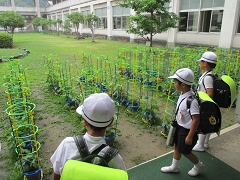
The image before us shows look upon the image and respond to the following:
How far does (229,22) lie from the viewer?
10.3m

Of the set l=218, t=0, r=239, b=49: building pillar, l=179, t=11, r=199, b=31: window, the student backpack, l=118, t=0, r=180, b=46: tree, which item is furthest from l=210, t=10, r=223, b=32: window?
the student backpack

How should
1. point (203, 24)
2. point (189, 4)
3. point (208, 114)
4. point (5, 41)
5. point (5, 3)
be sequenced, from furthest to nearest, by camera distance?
point (5, 3) → point (5, 41) → point (189, 4) → point (203, 24) → point (208, 114)

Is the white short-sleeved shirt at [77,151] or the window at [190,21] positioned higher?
the window at [190,21]

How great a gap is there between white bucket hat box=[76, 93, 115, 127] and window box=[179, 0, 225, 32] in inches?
470

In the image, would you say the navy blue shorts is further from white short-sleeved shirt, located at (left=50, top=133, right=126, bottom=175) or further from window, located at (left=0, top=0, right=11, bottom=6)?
window, located at (left=0, top=0, right=11, bottom=6)

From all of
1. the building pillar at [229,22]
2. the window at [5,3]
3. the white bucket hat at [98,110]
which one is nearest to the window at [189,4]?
the building pillar at [229,22]

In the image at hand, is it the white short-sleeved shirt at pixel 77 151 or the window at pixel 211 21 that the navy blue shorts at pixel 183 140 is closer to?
the white short-sleeved shirt at pixel 77 151

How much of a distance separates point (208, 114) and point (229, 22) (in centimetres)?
1040

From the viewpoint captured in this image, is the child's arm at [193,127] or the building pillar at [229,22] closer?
the child's arm at [193,127]

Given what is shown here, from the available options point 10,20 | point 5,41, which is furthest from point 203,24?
point 10,20

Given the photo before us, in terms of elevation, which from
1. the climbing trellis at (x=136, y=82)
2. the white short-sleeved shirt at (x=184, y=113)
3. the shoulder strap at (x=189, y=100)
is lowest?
the climbing trellis at (x=136, y=82)

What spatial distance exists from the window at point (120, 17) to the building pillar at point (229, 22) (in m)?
10.0

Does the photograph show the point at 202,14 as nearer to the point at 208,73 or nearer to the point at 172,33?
the point at 172,33

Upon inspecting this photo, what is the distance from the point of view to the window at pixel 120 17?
19094 mm
